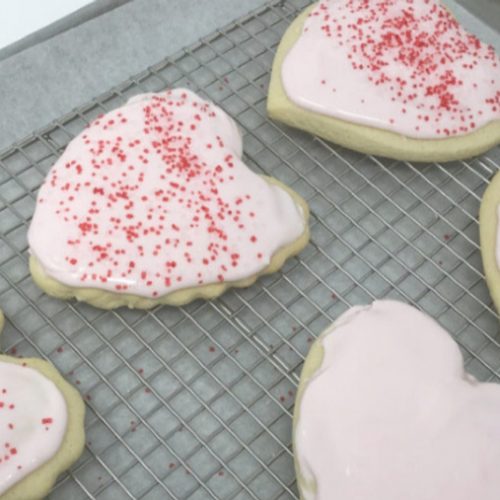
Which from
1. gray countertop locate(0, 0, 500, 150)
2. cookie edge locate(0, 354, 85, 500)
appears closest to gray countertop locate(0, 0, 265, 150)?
gray countertop locate(0, 0, 500, 150)

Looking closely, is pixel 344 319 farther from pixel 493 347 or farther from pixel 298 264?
pixel 493 347

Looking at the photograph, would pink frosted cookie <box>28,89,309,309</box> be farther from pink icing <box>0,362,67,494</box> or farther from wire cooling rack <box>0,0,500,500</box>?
pink icing <box>0,362,67,494</box>

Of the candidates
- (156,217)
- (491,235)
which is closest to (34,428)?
(156,217)

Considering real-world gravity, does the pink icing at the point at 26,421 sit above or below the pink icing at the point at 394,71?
below

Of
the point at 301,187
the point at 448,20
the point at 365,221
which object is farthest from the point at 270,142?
the point at 448,20

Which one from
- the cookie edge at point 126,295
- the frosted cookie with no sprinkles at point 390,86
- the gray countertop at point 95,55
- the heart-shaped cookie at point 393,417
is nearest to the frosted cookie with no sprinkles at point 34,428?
the cookie edge at point 126,295

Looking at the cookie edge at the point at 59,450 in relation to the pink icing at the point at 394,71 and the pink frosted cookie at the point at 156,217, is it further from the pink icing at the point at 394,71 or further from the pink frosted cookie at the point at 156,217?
the pink icing at the point at 394,71
